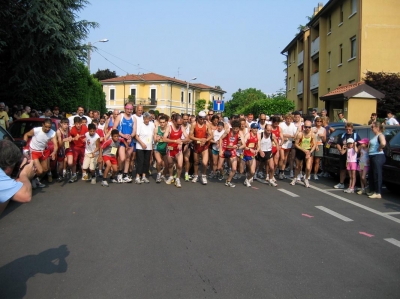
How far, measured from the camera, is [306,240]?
650cm

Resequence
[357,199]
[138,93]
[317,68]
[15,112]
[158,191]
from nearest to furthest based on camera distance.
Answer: [357,199], [158,191], [15,112], [317,68], [138,93]

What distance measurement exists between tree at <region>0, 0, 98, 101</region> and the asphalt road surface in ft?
28.9

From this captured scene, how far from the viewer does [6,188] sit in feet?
11.9

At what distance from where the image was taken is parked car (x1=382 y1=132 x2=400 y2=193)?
10.0m

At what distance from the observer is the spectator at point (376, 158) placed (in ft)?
33.5

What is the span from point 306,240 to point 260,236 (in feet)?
2.18

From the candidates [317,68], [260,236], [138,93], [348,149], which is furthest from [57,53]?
[138,93]

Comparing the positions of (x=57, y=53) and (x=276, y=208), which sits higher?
(x=57, y=53)

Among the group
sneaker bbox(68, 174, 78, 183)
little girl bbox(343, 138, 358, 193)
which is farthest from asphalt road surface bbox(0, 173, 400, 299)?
sneaker bbox(68, 174, 78, 183)

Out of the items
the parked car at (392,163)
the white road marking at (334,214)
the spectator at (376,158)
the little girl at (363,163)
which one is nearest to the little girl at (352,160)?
the little girl at (363,163)

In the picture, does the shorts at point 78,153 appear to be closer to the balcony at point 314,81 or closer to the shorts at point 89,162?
the shorts at point 89,162

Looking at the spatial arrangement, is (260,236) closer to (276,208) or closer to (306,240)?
(306,240)

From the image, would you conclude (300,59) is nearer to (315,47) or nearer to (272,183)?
(315,47)

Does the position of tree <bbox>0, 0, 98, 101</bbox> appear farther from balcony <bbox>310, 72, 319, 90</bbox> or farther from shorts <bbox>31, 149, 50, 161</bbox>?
balcony <bbox>310, 72, 319, 90</bbox>
